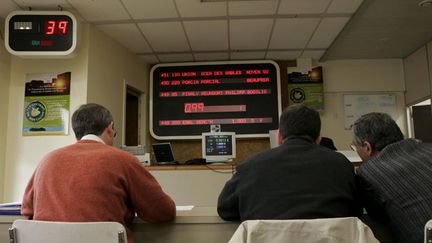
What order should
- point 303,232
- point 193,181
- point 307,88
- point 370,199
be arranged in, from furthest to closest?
point 307,88, point 193,181, point 370,199, point 303,232

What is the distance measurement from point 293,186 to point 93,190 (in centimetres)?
73

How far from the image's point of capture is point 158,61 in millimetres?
4820

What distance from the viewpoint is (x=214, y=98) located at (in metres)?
4.68

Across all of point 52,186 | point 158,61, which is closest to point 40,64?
point 158,61

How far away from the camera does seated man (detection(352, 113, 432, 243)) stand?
1.25 metres

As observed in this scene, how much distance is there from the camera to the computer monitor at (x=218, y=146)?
3865 mm

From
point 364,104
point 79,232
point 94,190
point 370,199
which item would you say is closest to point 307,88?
point 364,104

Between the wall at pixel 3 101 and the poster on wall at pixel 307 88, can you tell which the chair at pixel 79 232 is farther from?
the poster on wall at pixel 307 88

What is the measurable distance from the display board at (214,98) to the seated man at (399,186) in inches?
123

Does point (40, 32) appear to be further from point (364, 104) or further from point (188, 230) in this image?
Answer: point (364, 104)

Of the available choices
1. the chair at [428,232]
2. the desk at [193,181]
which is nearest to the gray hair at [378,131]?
the chair at [428,232]

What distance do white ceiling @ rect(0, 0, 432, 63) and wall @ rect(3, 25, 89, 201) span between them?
466 mm

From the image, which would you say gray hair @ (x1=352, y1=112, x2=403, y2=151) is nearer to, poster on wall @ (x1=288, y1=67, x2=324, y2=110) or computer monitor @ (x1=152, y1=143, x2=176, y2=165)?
computer monitor @ (x1=152, y1=143, x2=176, y2=165)

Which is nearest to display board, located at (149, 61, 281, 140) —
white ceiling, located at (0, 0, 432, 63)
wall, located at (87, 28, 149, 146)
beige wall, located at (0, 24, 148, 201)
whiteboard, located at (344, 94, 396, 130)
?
white ceiling, located at (0, 0, 432, 63)
